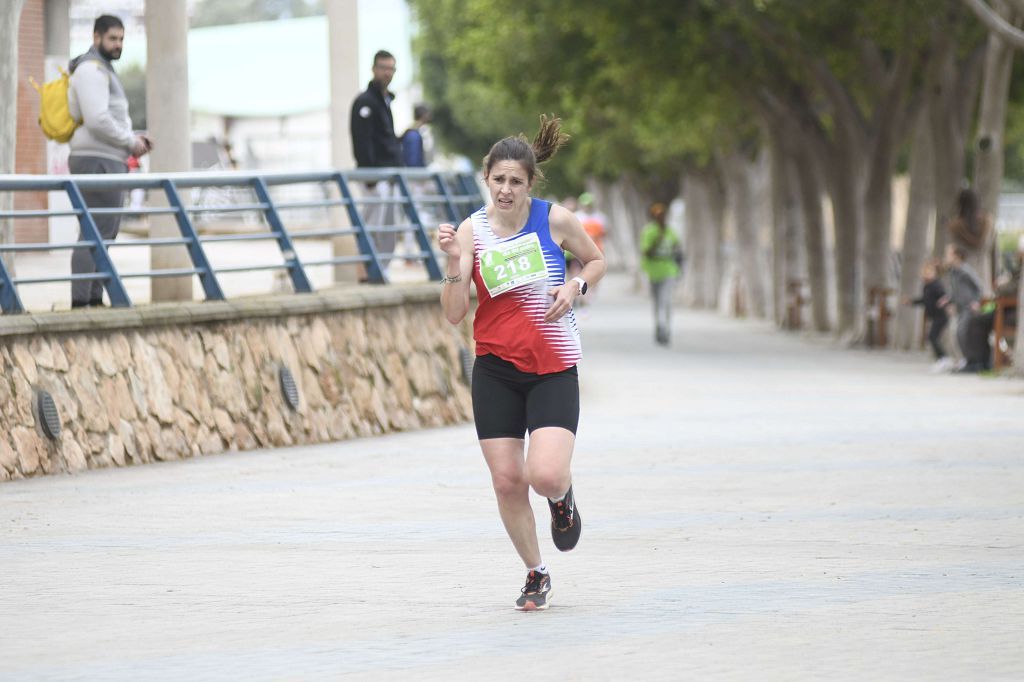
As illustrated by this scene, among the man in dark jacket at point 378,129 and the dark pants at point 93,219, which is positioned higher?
the man in dark jacket at point 378,129

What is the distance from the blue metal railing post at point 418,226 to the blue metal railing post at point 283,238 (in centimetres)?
136

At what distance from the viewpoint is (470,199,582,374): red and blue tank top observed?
695 centimetres

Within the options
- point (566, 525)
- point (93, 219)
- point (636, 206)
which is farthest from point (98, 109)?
point (636, 206)

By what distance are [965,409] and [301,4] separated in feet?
398

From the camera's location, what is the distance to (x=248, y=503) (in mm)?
10328

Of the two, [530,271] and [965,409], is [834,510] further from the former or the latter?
[965,409]

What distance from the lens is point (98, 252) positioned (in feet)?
40.9

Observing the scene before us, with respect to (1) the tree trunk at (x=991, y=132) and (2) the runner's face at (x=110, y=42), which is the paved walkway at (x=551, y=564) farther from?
(1) the tree trunk at (x=991, y=132)

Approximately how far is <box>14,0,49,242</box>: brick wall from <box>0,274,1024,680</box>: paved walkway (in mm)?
8731

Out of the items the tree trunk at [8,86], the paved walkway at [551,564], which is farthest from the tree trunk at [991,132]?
the tree trunk at [8,86]

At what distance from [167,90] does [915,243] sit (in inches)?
593

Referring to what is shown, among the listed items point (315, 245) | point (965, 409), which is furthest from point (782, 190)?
Result: point (965, 409)

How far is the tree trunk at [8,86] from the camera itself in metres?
13.3

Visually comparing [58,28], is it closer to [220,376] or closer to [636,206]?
[220,376]
